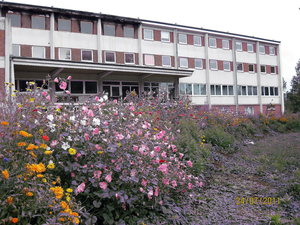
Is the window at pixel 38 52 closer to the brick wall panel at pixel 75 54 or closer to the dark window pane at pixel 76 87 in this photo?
the brick wall panel at pixel 75 54

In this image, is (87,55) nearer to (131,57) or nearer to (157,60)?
(131,57)

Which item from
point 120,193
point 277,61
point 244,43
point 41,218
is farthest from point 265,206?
point 277,61

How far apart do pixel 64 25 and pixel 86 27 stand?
6.09 feet

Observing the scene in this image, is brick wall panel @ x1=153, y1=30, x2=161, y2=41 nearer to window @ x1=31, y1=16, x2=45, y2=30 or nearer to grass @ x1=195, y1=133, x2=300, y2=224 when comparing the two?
window @ x1=31, y1=16, x2=45, y2=30

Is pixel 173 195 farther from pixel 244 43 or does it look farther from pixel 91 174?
pixel 244 43

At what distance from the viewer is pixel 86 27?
2197 centimetres

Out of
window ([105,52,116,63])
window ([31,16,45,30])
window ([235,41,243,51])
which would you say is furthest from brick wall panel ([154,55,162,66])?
window ([235,41,243,51])

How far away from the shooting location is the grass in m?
3.46

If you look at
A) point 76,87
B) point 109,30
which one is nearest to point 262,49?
point 109,30

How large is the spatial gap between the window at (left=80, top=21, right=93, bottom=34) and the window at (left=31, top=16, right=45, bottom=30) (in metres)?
3.13

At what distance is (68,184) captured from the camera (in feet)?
9.03
